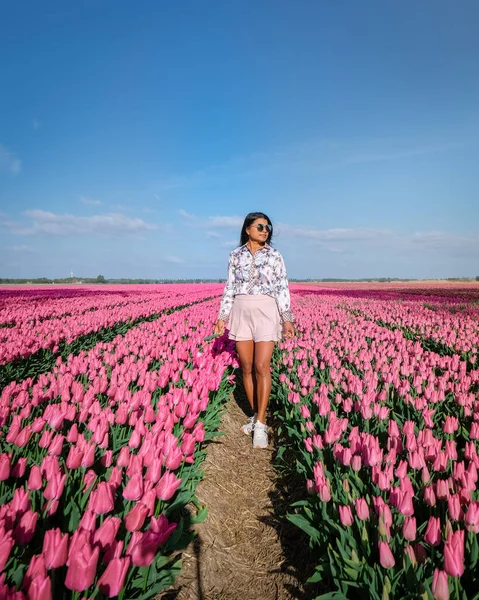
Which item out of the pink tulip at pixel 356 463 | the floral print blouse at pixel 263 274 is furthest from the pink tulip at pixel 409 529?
the floral print blouse at pixel 263 274

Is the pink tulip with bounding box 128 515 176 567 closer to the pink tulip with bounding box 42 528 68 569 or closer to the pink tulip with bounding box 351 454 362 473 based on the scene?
the pink tulip with bounding box 42 528 68 569

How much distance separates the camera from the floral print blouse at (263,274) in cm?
350

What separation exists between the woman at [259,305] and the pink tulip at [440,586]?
2277mm

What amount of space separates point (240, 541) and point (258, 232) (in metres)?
2.56

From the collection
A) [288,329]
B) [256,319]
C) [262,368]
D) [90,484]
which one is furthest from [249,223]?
[90,484]

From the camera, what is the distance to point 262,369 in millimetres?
3477

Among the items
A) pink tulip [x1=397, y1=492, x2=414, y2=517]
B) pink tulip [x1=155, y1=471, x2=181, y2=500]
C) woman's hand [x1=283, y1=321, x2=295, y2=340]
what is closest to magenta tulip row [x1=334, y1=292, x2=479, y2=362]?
woman's hand [x1=283, y1=321, x2=295, y2=340]

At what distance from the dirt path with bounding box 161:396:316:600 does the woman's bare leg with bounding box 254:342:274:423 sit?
513 mm

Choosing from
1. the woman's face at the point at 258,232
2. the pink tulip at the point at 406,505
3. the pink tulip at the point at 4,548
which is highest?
the woman's face at the point at 258,232

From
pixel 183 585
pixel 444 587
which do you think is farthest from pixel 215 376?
pixel 444 587

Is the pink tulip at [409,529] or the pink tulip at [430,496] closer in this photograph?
the pink tulip at [409,529]

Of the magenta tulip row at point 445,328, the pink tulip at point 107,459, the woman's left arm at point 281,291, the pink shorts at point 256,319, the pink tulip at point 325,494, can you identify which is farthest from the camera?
the magenta tulip row at point 445,328

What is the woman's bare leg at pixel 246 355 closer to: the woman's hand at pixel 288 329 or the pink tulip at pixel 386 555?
the woman's hand at pixel 288 329

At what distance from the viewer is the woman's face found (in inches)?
137
